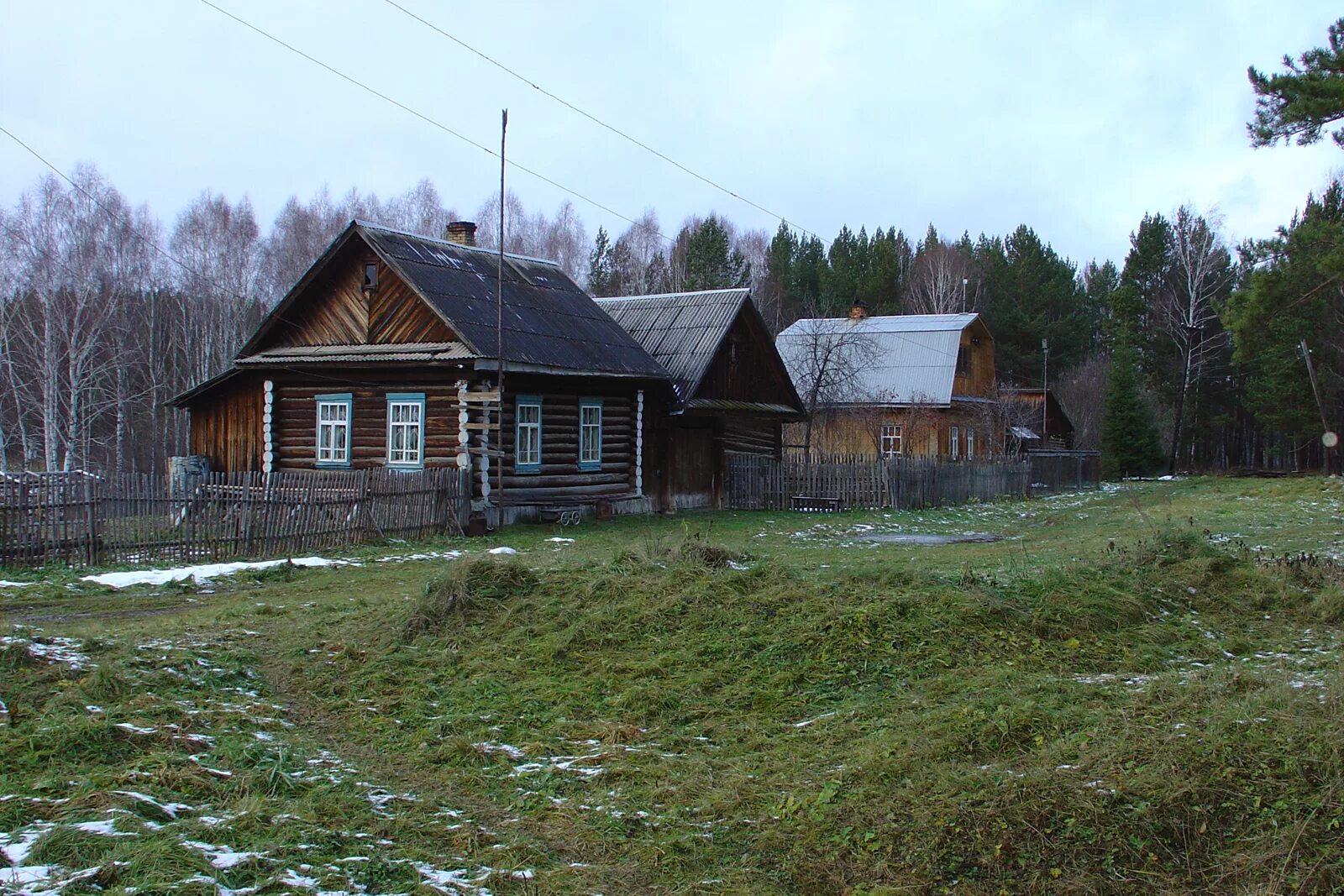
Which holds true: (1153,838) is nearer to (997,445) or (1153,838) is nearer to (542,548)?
(542,548)

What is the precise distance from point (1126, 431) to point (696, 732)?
163 feet

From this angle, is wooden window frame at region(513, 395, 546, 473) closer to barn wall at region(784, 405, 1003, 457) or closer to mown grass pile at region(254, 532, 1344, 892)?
mown grass pile at region(254, 532, 1344, 892)

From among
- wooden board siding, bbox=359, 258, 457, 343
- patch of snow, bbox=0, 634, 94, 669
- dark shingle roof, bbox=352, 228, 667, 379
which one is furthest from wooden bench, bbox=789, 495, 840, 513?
patch of snow, bbox=0, 634, 94, 669

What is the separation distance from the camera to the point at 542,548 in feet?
60.2

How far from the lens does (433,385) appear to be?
22.6 meters

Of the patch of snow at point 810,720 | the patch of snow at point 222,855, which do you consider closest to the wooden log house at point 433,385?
the patch of snow at point 810,720

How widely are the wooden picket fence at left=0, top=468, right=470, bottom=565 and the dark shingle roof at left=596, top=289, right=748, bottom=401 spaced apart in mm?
9209

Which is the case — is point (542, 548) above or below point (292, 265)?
below

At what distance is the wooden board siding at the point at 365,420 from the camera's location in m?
22.4

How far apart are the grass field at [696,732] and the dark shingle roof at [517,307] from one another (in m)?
11.0

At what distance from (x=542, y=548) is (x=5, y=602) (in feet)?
26.6

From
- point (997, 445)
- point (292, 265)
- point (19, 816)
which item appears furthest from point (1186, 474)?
point (19, 816)

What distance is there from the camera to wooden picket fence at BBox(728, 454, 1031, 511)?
28.7 meters

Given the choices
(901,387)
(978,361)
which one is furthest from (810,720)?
(978,361)
